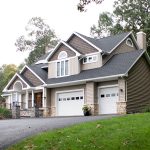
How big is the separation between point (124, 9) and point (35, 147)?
40222mm

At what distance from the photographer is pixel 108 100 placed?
2998cm

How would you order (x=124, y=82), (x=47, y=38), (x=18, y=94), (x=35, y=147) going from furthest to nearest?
(x=47, y=38) < (x=18, y=94) < (x=124, y=82) < (x=35, y=147)

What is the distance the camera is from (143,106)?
2994 centimetres

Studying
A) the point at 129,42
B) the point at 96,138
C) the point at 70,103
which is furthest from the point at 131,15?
the point at 96,138

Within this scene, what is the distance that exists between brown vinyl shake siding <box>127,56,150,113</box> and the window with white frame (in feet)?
23.3

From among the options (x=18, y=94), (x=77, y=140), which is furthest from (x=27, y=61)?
(x=77, y=140)

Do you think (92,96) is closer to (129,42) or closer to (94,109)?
(94,109)

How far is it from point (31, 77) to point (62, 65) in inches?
177

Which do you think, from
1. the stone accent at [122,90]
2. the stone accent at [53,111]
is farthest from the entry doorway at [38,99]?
the stone accent at [122,90]

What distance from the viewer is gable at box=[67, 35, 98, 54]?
107ft

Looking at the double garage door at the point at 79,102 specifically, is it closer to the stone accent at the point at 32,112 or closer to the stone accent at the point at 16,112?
the stone accent at the point at 32,112

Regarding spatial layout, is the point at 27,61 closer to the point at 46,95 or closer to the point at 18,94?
the point at 18,94

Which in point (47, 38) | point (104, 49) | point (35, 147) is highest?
point (47, 38)

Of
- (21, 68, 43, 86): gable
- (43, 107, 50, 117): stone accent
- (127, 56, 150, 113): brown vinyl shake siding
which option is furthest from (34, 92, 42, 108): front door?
(127, 56, 150, 113): brown vinyl shake siding
